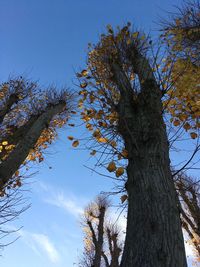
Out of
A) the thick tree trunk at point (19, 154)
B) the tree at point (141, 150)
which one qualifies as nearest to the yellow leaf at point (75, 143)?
the tree at point (141, 150)

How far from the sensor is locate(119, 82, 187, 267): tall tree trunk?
84.6 inches

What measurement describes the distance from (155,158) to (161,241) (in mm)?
947

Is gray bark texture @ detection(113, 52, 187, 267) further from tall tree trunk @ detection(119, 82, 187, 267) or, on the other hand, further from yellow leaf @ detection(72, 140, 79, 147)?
yellow leaf @ detection(72, 140, 79, 147)

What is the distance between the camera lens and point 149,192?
2566 mm

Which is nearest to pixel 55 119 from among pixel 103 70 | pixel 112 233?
pixel 103 70

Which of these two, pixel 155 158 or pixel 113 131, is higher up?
pixel 113 131

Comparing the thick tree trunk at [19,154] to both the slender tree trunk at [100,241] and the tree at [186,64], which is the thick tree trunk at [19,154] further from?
the slender tree trunk at [100,241]

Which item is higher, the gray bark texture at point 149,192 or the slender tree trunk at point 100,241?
the slender tree trunk at point 100,241

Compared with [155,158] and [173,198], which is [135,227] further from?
[155,158]

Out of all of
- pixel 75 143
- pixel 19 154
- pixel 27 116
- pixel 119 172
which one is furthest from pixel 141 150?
pixel 27 116

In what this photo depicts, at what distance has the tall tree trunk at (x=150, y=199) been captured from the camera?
2.15m

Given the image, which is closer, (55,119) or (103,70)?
(103,70)

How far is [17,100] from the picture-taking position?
9.27 metres

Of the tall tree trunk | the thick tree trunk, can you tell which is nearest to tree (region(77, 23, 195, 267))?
the tall tree trunk
